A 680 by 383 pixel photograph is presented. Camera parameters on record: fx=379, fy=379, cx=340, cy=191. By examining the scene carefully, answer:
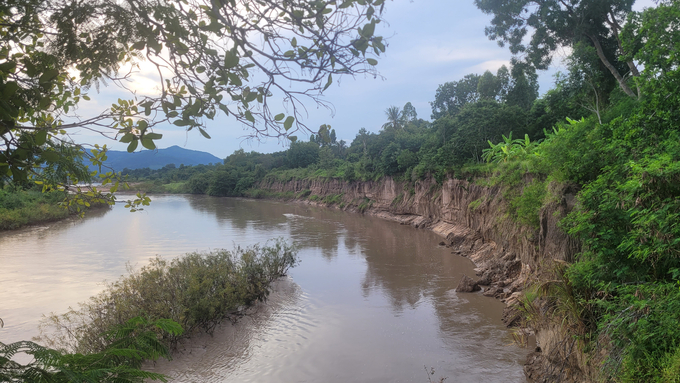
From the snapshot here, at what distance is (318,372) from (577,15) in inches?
697

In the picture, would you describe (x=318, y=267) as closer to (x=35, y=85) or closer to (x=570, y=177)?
(x=570, y=177)

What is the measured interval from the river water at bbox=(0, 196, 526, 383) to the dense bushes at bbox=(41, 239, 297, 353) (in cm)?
57

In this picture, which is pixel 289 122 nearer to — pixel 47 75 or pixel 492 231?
pixel 47 75

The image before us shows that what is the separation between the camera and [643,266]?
5035mm

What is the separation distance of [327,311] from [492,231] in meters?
8.66

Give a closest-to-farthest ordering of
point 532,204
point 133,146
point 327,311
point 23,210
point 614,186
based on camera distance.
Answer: point 133,146 < point 614,186 < point 532,204 < point 327,311 < point 23,210

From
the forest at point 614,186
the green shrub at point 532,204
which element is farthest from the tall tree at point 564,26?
the green shrub at point 532,204

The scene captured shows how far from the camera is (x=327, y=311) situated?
37.1 feet

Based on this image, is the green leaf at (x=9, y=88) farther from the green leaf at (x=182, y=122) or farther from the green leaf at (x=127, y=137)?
the green leaf at (x=182, y=122)

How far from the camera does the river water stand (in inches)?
313

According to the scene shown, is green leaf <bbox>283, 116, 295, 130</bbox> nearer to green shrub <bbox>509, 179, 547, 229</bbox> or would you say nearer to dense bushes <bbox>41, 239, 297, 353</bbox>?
dense bushes <bbox>41, 239, 297, 353</bbox>

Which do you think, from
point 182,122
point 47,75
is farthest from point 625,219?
point 47,75

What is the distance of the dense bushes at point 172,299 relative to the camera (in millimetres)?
7895

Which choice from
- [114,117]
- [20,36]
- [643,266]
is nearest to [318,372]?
[643,266]
